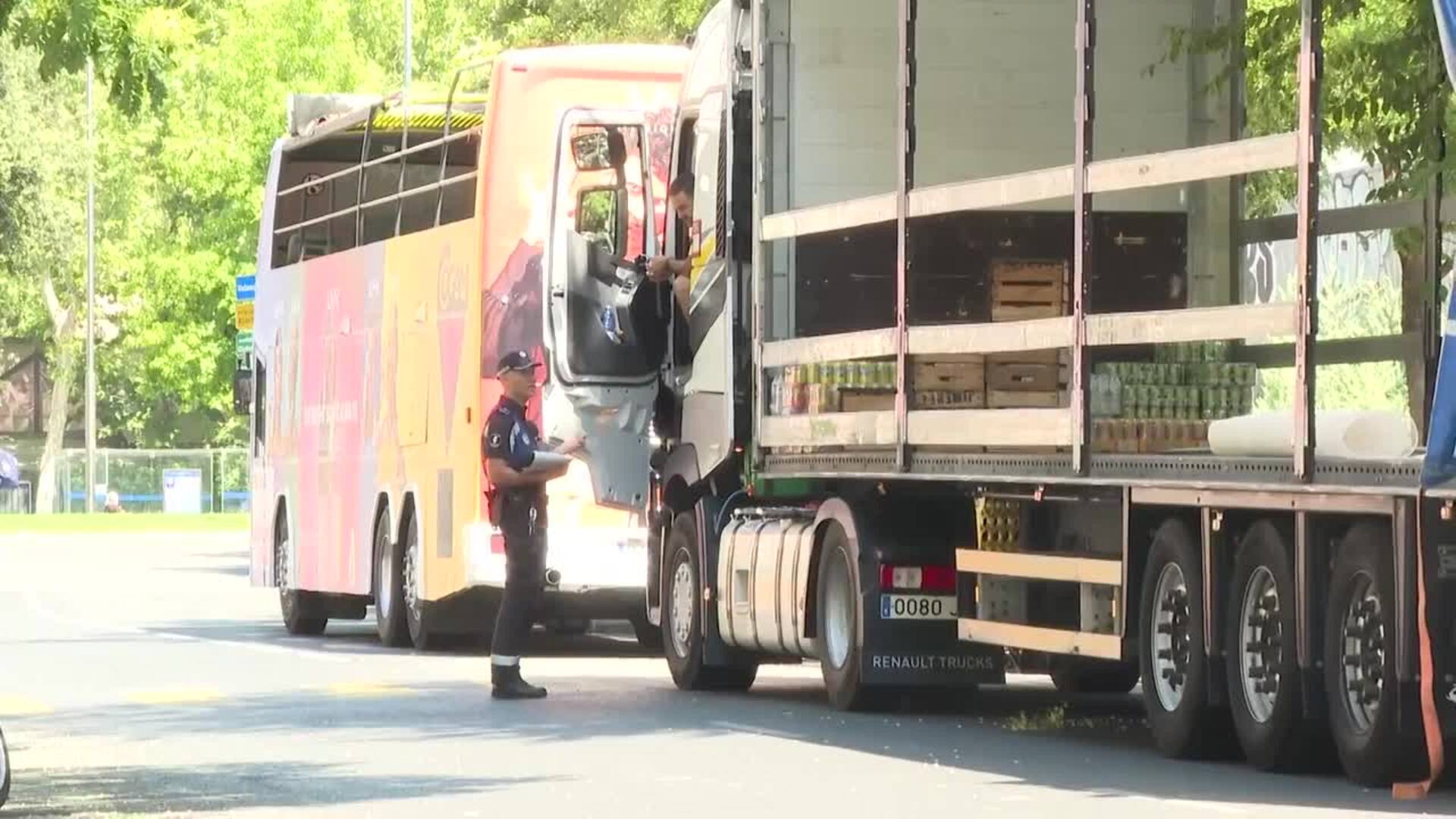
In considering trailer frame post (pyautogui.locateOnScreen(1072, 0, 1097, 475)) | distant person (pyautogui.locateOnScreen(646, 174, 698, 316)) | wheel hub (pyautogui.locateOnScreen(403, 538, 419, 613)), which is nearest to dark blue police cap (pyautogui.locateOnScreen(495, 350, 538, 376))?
distant person (pyautogui.locateOnScreen(646, 174, 698, 316))

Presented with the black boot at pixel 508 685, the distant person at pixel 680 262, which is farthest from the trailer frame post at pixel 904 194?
the distant person at pixel 680 262

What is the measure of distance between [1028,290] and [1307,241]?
6.42m

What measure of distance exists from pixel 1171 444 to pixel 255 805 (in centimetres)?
507

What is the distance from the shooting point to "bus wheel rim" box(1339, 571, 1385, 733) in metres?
13.0

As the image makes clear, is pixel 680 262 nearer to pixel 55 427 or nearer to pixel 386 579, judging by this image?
→ pixel 386 579

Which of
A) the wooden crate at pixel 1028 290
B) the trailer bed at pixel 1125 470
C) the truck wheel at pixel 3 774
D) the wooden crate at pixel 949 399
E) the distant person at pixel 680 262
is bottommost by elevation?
the truck wheel at pixel 3 774

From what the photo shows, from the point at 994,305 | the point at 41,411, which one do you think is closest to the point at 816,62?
the point at 994,305

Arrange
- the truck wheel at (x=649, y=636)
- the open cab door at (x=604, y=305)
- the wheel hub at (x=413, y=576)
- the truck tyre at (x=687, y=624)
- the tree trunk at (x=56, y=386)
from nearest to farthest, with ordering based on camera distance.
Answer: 1. the truck tyre at (x=687, y=624)
2. the open cab door at (x=604, y=305)
3. the wheel hub at (x=413, y=576)
4. the truck wheel at (x=649, y=636)
5. the tree trunk at (x=56, y=386)

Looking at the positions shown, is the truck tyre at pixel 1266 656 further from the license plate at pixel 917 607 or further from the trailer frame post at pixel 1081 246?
the license plate at pixel 917 607

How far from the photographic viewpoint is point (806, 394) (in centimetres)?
1866

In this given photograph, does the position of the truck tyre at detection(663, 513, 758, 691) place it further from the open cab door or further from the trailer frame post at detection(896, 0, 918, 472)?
the trailer frame post at detection(896, 0, 918, 472)

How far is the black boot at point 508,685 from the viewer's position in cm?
1917

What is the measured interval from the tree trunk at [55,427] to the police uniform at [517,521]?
74681 millimetres

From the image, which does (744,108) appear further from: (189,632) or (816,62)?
(189,632)
